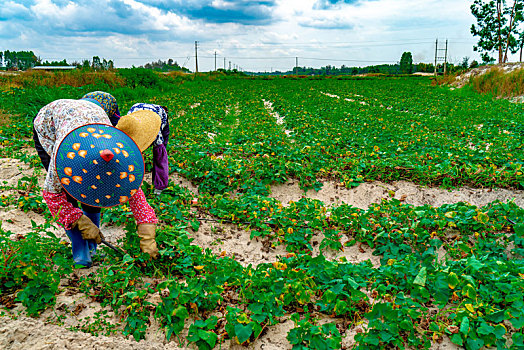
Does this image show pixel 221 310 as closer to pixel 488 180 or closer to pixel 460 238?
pixel 460 238

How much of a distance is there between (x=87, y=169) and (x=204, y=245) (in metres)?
1.75

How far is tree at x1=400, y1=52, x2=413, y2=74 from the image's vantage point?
7231 cm

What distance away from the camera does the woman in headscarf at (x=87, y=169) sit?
2088 mm

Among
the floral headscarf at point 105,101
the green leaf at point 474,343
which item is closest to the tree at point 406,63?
the floral headscarf at point 105,101

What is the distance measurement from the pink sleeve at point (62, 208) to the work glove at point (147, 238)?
466 millimetres

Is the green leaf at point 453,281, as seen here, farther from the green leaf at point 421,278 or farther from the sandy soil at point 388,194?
the sandy soil at point 388,194

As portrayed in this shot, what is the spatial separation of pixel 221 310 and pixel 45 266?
1.43 m

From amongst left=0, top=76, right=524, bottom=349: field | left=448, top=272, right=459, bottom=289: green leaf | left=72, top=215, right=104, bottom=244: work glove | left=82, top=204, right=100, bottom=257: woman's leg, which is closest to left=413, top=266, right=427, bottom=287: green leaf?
left=0, top=76, right=524, bottom=349: field

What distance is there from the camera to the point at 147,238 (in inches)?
109

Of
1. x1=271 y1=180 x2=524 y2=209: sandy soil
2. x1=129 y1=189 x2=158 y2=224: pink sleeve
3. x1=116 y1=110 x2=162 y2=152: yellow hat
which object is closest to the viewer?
x1=116 y1=110 x2=162 y2=152: yellow hat

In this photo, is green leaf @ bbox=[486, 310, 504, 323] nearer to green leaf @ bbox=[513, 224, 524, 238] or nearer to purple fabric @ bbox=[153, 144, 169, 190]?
green leaf @ bbox=[513, 224, 524, 238]

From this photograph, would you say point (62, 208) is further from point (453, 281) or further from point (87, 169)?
point (453, 281)

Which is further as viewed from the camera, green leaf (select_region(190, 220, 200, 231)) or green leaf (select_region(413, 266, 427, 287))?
green leaf (select_region(190, 220, 200, 231))

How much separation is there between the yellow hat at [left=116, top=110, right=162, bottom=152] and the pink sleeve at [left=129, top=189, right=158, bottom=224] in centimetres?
40
